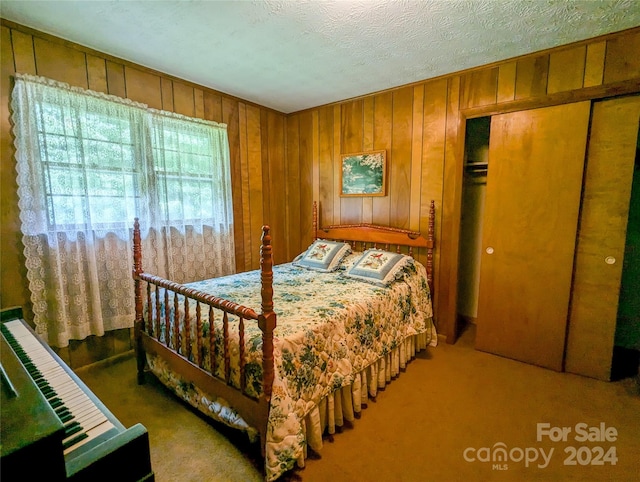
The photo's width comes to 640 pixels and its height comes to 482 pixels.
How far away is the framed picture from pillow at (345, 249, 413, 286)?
0.81 m

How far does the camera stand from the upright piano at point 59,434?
56cm

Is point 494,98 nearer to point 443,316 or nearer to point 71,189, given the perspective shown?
point 443,316

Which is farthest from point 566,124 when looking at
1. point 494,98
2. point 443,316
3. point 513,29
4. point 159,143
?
point 159,143

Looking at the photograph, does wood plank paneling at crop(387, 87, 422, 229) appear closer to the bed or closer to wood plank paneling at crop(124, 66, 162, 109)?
the bed

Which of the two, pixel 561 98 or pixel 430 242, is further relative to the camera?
pixel 430 242

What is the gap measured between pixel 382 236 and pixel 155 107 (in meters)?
2.48

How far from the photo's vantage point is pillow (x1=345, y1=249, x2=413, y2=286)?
2.52m

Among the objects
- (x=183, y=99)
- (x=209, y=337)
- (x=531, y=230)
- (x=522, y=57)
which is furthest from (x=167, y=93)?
(x=531, y=230)

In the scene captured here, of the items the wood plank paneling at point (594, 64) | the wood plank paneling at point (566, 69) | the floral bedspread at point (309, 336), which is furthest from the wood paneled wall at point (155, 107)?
the wood plank paneling at point (594, 64)

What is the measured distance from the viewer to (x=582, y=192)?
2.25m

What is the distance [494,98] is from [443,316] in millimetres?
2027

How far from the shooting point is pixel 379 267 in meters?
2.60

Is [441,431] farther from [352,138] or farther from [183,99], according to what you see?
[183,99]

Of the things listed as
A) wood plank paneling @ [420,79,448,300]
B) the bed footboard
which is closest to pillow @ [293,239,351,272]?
wood plank paneling @ [420,79,448,300]
